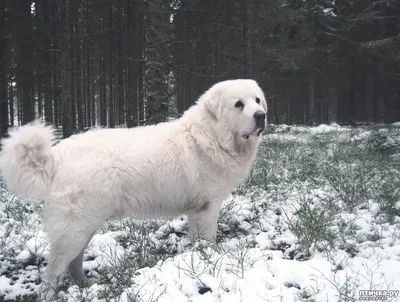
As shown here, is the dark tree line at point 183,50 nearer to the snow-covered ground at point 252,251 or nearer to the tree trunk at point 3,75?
the tree trunk at point 3,75

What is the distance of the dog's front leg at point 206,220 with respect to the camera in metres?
3.83

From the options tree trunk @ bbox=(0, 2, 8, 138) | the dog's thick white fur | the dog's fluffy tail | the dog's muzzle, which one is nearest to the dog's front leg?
the dog's thick white fur

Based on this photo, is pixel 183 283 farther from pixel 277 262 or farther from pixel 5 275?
pixel 5 275

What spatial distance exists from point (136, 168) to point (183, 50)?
23.9 m

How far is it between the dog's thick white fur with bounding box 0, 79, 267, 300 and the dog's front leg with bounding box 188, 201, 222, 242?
1 centimetres

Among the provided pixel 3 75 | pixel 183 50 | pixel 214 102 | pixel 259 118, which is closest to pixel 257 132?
pixel 259 118

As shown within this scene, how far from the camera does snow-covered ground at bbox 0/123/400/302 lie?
252 centimetres

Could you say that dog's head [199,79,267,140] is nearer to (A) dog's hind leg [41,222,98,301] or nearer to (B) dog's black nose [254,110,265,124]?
(B) dog's black nose [254,110,265,124]

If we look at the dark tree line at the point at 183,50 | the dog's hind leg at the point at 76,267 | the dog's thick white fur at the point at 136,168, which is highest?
the dark tree line at the point at 183,50

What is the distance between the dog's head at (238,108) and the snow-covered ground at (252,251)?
42.4 inches

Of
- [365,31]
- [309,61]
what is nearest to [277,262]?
[309,61]

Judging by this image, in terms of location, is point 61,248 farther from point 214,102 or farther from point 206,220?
point 214,102

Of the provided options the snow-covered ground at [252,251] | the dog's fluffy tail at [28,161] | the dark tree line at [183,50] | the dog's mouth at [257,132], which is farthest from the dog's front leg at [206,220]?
the dark tree line at [183,50]

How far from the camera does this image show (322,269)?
2.71 meters
